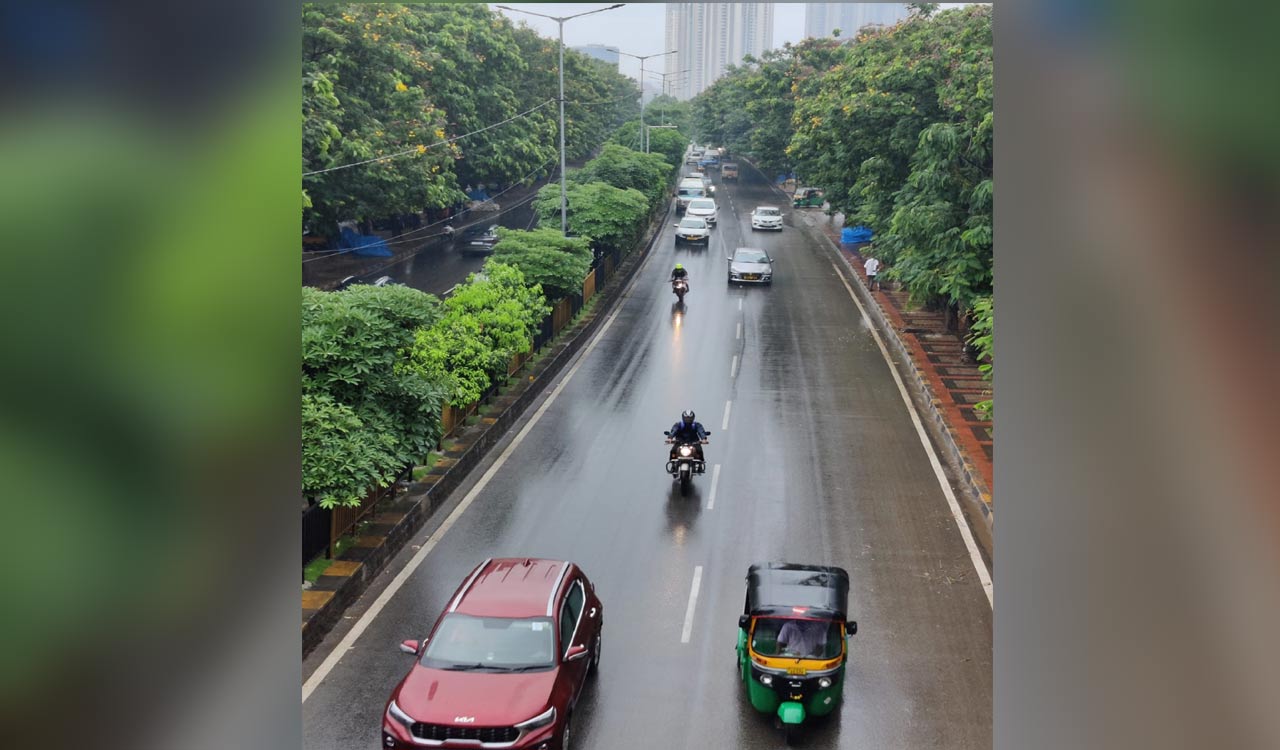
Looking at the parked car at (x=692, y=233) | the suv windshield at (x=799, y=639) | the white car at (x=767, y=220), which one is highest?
the white car at (x=767, y=220)

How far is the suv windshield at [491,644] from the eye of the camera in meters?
10.4

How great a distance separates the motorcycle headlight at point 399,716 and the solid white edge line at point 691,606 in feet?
12.8

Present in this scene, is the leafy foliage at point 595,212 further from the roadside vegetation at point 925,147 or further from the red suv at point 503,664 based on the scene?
the red suv at point 503,664

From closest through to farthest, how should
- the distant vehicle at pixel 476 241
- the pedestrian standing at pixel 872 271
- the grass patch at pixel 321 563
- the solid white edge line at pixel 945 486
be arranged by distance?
the grass patch at pixel 321 563, the solid white edge line at pixel 945 486, the pedestrian standing at pixel 872 271, the distant vehicle at pixel 476 241

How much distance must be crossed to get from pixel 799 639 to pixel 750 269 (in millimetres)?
26963

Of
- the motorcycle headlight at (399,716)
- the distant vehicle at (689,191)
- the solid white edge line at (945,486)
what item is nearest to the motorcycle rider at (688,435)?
the solid white edge line at (945,486)

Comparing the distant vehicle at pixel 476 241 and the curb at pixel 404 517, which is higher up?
the distant vehicle at pixel 476 241

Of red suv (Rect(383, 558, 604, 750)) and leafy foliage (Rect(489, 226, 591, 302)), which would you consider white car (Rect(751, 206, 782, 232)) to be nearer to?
leafy foliage (Rect(489, 226, 591, 302))

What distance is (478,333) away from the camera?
68.4 feet

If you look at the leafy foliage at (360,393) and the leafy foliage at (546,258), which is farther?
the leafy foliage at (546,258)
